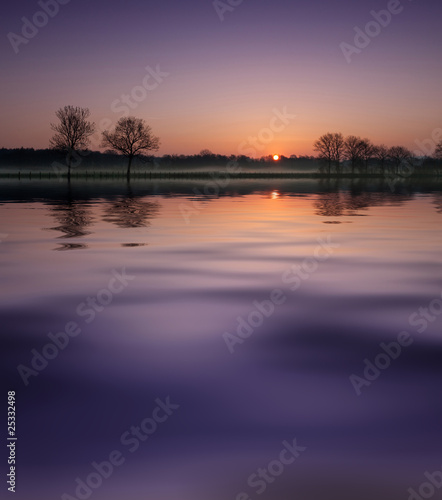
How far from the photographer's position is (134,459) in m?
5.25

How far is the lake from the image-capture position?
5023mm

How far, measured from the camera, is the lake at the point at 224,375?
5.02 metres

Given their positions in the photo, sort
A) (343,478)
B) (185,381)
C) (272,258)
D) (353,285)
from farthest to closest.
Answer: (272,258), (353,285), (185,381), (343,478)

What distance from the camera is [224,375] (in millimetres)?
7359

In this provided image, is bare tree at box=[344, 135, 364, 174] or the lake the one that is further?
bare tree at box=[344, 135, 364, 174]

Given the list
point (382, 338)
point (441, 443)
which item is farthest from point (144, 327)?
point (441, 443)

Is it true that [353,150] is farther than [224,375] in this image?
Yes

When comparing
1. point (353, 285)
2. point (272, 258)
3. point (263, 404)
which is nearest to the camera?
point (263, 404)

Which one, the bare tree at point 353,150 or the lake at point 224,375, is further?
the bare tree at point 353,150

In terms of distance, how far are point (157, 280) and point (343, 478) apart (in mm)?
8716

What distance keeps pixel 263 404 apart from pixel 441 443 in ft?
5.48

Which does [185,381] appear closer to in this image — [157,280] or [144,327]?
[144,327]

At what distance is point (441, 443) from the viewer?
5547 millimetres

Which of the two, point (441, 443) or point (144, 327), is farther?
point (144, 327)
